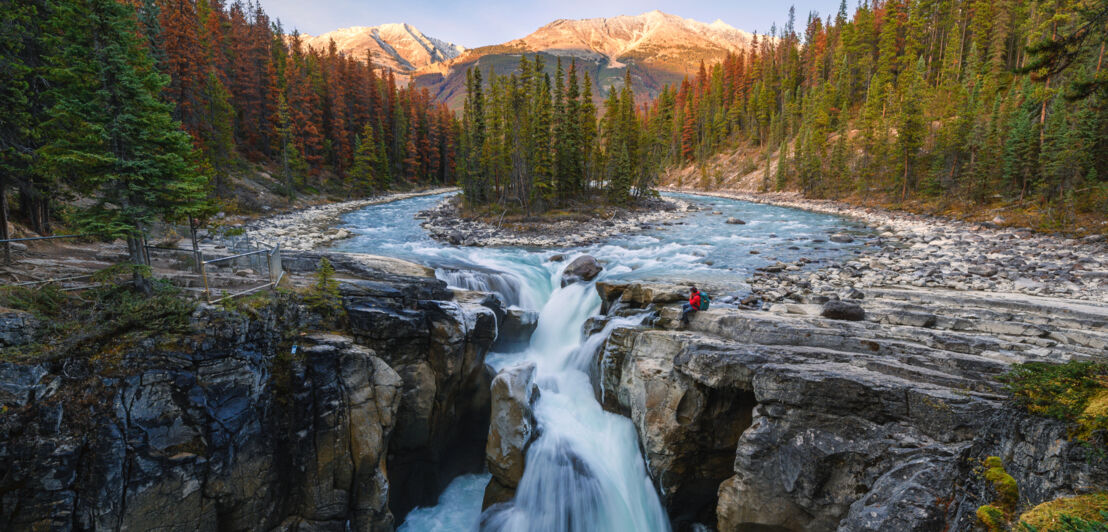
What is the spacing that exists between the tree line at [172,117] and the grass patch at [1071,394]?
50.4 feet

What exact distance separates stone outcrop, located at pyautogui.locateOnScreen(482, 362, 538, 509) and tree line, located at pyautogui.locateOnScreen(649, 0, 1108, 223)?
12.2 m

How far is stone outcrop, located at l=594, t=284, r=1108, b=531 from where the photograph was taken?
18.9 feet

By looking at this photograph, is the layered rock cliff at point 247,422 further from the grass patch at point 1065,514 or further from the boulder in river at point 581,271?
the grass patch at point 1065,514

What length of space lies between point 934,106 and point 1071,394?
63904mm

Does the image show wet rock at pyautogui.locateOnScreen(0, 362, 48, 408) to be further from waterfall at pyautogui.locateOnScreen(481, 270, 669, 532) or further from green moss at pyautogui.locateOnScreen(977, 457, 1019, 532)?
green moss at pyautogui.locateOnScreen(977, 457, 1019, 532)

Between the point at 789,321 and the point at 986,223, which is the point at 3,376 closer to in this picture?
the point at 789,321

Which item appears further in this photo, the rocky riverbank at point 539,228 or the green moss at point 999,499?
the rocky riverbank at point 539,228

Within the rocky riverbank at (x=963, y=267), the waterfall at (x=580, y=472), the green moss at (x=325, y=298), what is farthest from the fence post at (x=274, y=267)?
the rocky riverbank at (x=963, y=267)

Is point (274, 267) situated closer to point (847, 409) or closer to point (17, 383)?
point (17, 383)

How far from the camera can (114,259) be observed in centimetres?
1151

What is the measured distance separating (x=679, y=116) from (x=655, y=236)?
251 ft

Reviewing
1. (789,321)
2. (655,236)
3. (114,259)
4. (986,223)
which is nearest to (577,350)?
(789,321)

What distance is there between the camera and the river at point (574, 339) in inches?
431

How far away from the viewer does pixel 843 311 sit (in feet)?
38.6
